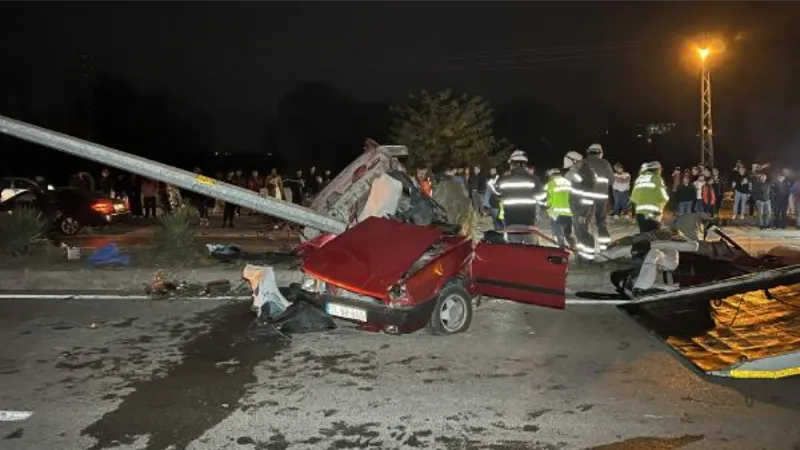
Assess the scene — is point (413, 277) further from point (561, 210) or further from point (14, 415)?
point (561, 210)

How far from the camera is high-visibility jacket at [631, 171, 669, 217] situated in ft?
38.1

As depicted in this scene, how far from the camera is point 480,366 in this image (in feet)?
20.3

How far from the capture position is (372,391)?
18.2ft

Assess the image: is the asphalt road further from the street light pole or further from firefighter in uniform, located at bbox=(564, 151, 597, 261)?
the street light pole

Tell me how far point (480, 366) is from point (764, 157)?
38.6 metres

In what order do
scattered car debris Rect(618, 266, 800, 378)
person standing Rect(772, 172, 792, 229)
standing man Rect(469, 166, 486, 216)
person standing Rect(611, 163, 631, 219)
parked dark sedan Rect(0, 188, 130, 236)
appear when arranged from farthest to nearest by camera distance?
standing man Rect(469, 166, 486, 216) < person standing Rect(611, 163, 631, 219) < person standing Rect(772, 172, 792, 229) < parked dark sedan Rect(0, 188, 130, 236) < scattered car debris Rect(618, 266, 800, 378)

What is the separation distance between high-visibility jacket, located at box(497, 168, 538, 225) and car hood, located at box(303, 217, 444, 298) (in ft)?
10.4

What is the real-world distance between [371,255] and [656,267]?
372 cm

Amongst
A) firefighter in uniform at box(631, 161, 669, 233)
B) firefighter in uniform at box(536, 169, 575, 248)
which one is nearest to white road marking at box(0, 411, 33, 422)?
firefighter in uniform at box(536, 169, 575, 248)

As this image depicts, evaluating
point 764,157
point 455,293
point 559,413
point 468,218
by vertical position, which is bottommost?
point 559,413

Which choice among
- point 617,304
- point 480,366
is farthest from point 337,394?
point 617,304

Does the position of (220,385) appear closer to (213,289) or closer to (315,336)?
(315,336)

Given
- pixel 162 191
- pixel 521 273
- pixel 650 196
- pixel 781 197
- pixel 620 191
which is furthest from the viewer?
pixel 162 191

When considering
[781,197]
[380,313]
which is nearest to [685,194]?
[781,197]
